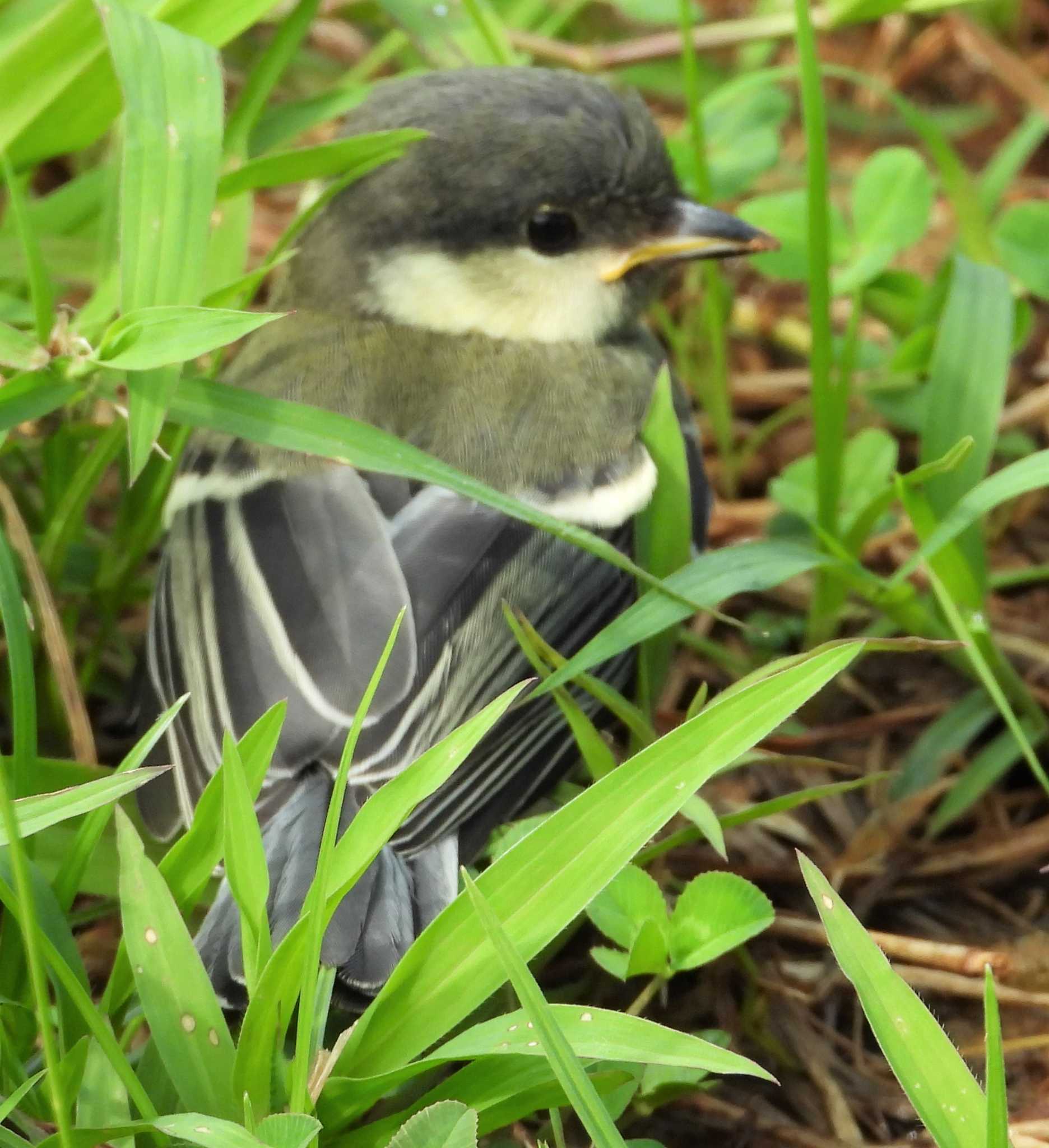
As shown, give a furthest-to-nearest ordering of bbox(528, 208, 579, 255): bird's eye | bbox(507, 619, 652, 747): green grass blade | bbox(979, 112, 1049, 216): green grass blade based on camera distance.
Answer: bbox(979, 112, 1049, 216): green grass blade
bbox(528, 208, 579, 255): bird's eye
bbox(507, 619, 652, 747): green grass blade

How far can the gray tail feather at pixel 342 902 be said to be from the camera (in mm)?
1808

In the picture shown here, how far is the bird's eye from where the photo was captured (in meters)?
2.67

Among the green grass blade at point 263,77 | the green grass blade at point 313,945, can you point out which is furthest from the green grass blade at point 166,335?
the green grass blade at point 263,77

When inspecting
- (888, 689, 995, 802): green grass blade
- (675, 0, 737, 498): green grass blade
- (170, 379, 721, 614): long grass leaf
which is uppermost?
(170, 379, 721, 614): long grass leaf

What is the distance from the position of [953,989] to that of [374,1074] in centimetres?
93

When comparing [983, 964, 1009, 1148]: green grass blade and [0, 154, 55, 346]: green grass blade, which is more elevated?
[0, 154, 55, 346]: green grass blade

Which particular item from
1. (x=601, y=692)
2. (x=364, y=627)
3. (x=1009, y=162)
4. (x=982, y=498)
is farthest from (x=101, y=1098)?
Answer: (x=1009, y=162)

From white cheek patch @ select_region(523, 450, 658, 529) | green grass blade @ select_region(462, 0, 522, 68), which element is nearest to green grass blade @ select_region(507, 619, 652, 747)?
white cheek patch @ select_region(523, 450, 658, 529)

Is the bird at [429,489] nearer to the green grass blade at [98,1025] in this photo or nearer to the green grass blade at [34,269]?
the green grass blade at [98,1025]

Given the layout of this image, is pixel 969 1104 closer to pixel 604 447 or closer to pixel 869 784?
pixel 869 784

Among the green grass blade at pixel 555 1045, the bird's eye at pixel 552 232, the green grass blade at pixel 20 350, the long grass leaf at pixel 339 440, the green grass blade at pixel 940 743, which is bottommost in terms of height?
the green grass blade at pixel 940 743

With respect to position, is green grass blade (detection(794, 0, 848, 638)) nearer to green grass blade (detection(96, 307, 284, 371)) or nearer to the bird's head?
the bird's head

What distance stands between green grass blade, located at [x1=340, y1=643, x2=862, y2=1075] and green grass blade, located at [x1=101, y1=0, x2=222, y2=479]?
2.52 ft

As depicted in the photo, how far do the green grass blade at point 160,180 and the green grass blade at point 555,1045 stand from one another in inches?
34.3
